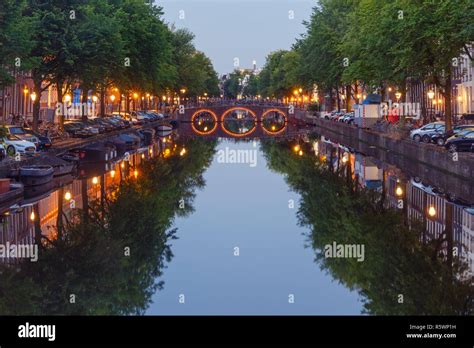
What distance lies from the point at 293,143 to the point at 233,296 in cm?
6292

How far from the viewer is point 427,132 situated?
55906mm

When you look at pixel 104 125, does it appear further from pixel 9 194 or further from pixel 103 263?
pixel 103 263

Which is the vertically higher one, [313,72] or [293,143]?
[313,72]

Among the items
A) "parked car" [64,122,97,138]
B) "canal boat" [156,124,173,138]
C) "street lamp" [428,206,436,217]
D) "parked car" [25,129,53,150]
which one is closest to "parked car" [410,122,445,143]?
"street lamp" [428,206,436,217]

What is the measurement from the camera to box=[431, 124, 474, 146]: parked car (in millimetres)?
49112

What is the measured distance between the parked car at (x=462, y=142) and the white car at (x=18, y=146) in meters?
23.0

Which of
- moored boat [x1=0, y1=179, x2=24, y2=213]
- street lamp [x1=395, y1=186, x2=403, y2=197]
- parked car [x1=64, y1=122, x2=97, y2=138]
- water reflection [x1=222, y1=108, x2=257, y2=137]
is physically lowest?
street lamp [x1=395, y1=186, x2=403, y2=197]

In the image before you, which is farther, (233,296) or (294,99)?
(294,99)

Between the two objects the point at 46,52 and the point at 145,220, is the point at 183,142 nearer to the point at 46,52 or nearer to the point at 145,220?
the point at 46,52

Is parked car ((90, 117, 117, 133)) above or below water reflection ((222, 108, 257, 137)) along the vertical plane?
above

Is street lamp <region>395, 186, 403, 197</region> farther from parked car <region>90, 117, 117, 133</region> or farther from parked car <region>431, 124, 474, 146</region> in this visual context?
parked car <region>90, 117, 117, 133</region>

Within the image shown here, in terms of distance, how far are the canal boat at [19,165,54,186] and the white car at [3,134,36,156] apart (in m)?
4.91
